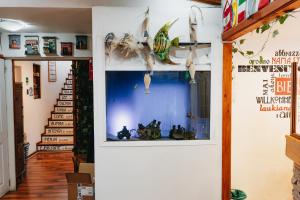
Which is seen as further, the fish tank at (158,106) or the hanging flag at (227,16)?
the fish tank at (158,106)

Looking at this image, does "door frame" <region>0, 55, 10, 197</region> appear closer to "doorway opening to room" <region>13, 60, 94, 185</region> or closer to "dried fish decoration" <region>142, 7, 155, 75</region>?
"doorway opening to room" <region>13, 60, 94, 185</region>

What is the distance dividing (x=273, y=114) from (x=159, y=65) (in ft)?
5.41

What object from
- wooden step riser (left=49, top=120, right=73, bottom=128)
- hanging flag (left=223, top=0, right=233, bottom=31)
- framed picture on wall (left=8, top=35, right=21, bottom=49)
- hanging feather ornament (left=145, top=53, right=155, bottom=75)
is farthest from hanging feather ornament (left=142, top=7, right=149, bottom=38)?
wooden step riser (left=49, top=120, right=73, bottom=128)

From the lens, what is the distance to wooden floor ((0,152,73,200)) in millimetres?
4094

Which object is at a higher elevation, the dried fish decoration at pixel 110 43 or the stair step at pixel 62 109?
the dried fish decoration at pixel 110 43

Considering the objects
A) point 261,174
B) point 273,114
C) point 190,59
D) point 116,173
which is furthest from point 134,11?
point 261,174

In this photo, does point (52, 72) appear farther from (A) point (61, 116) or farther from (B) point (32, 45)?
(B) point (32, 45)

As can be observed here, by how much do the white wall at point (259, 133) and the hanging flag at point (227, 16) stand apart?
886 millimetres

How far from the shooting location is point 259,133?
3.40 metres

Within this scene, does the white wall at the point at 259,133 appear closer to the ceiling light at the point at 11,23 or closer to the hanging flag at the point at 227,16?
the hanging flag at the point at 227,16

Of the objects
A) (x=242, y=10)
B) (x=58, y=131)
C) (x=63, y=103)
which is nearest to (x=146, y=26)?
(x=242, y=10)

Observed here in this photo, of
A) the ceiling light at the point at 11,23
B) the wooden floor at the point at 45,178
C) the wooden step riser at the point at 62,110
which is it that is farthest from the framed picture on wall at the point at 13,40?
the wooden step riser at the point at 62,110

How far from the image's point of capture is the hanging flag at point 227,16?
2.38 meters

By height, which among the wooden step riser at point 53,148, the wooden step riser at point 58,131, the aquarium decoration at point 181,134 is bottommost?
the wooden step riser at point 53,148
